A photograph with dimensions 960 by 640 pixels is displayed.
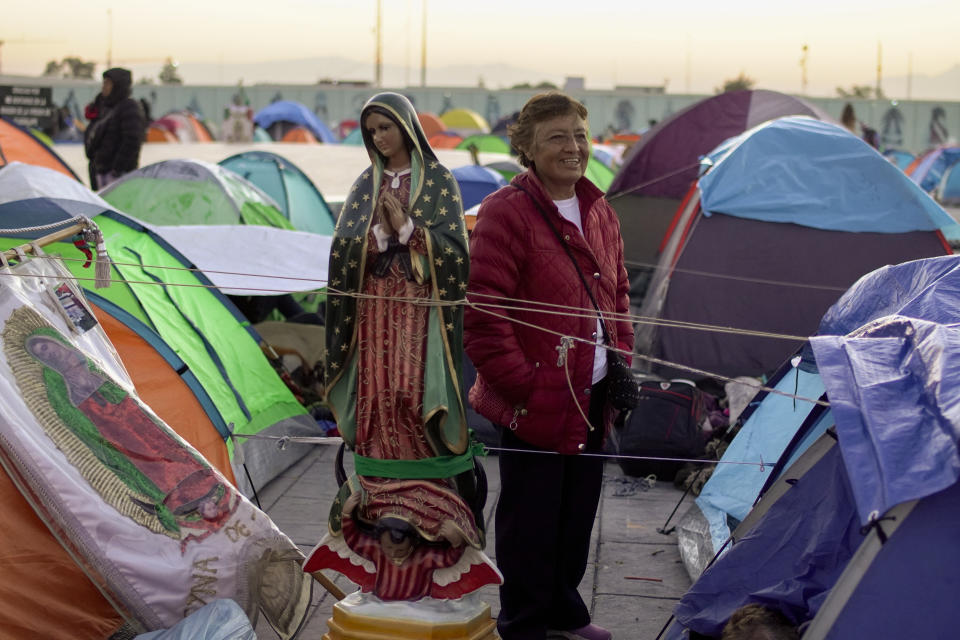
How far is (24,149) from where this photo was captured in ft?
31.8

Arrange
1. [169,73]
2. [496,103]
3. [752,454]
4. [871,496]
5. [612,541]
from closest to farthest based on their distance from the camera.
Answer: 1. [871,496]
2. [752,454]
3. [612,541]
4. [496,103]
5. [169,73]

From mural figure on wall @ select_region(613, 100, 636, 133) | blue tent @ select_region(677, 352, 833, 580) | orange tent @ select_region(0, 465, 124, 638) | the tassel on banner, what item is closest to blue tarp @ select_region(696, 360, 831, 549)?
blue tent @ select_region(677, 352, 833, 580)

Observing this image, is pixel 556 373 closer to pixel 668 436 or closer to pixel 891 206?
pixel 668 436

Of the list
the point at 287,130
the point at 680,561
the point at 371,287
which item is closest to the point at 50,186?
the point at 371,287

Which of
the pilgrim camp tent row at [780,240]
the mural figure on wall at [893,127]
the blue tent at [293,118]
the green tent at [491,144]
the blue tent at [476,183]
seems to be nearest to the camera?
the pilgrim camp tent row at [780,240]

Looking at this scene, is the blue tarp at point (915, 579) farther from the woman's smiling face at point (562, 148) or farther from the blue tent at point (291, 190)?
the blue tent at point (291, 190)

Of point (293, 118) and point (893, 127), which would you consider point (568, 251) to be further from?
point (893, 127)

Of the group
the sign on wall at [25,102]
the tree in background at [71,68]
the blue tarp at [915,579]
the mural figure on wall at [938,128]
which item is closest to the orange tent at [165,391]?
the blue tarp at [915,579]

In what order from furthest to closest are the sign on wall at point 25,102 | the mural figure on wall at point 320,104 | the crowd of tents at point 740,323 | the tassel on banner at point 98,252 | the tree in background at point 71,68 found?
1. the tree in background at point 71,68
2. the mural figure on wall at point 320,104
3. the sign on wall at point 25,102
4. the tassel on banner at point 98,252
5. the crowd of tents at point 740,323

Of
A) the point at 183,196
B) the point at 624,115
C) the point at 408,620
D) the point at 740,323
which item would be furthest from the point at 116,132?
the point at 624,115

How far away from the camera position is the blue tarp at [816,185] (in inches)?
283

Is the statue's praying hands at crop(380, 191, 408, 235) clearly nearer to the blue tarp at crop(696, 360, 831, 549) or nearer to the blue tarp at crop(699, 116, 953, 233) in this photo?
the blue tarp at crop(696, 360, 831, 549)

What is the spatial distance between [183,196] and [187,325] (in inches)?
127

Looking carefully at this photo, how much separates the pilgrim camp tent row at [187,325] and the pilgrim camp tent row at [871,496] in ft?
8.14
